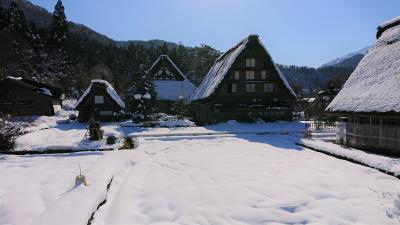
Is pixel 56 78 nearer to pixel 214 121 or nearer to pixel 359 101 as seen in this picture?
pixel 214 121

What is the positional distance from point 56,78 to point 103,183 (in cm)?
6405

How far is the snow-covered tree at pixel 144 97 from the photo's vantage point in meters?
37.6

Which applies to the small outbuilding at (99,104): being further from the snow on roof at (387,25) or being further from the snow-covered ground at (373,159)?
the snow on roof at (387,25)

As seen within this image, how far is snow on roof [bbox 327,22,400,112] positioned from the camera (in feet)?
48.9

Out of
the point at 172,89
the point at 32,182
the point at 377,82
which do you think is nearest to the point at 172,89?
the point at 172,89

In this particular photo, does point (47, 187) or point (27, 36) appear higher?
point (27, 36)

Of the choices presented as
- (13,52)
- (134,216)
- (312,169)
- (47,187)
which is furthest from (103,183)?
(13,52)

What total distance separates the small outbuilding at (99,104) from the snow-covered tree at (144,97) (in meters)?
3.97

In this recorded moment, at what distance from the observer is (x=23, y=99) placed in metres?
43.5

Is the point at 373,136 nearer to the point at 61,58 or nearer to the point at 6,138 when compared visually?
the point at 6,138

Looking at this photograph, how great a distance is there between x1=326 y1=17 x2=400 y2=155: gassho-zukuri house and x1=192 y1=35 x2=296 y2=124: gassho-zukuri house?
47.2 feet

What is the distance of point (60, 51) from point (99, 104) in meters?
35.4

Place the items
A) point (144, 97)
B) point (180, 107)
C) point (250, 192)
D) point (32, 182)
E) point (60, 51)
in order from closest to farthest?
point (250, 192), point (32, 182), point (144, 97), point (180, 107), point (60, 51)

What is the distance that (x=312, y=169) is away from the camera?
42.7ft
